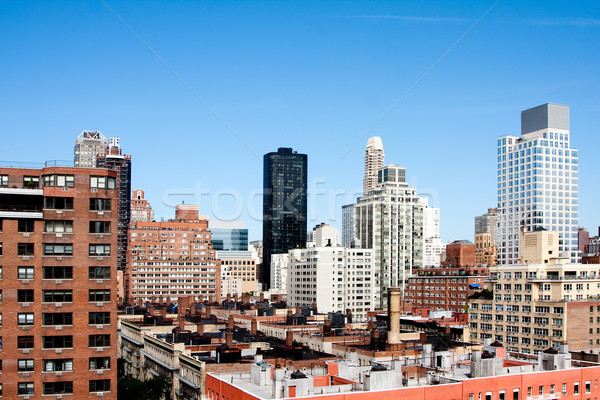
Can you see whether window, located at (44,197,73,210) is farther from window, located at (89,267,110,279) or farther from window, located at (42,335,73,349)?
window, located at (42,335,73,349)

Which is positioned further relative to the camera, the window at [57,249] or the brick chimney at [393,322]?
the brick chimney at [393,322]

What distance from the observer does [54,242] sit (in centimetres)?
5953

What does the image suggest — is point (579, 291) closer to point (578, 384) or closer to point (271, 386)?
point (578, 384)

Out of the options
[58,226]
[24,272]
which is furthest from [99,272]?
[24,272]

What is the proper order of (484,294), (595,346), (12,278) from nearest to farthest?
1. (12,278)
2. (595,346)
3. (484,294)

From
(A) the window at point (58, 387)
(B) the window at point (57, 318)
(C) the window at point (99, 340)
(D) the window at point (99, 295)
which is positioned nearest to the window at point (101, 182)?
(D) the window at point (99, 295)

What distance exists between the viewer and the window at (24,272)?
5831cm

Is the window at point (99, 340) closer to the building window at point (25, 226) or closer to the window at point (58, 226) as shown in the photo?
the window at point (58, 226)

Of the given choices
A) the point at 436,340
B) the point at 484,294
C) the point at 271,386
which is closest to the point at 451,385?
the point at 271,386

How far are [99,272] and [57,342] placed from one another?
21.5 feet

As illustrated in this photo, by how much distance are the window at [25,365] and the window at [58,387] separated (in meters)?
1.83

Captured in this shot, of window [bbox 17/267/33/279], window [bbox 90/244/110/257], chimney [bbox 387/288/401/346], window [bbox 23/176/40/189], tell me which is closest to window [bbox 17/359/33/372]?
window [bbox 17/267/33/279]

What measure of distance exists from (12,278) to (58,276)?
11.6 feet

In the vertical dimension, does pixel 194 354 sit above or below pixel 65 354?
below
